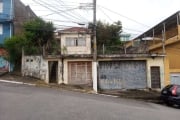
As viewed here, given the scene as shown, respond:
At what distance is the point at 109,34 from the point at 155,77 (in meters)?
13.3

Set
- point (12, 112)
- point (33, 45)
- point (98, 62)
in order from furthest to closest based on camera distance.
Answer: point (33, 45) → point (98, 62) → point (12, 112)

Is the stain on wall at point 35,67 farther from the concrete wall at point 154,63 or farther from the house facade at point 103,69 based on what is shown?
the concrete wall at point 154,63

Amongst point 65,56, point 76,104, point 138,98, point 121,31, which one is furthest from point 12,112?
point 121,31

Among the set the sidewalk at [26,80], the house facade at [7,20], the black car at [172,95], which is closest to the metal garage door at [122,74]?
the sidewalk at [26,80]

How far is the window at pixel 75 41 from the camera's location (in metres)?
33.0

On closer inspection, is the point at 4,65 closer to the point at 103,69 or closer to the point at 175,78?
the point at 103,69

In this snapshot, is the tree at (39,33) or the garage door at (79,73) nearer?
the garage door at (79,73)

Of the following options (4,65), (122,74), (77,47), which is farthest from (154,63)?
(4,65)

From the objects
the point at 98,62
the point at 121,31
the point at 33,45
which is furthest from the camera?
the point at 121,31

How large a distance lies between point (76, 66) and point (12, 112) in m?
16.9

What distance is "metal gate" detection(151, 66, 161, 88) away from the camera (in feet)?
92.4

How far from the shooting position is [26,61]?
98.1 ft

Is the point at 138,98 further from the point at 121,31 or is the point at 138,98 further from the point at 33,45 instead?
the point at 121,31

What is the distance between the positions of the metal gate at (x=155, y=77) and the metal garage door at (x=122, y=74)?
2.27ft
